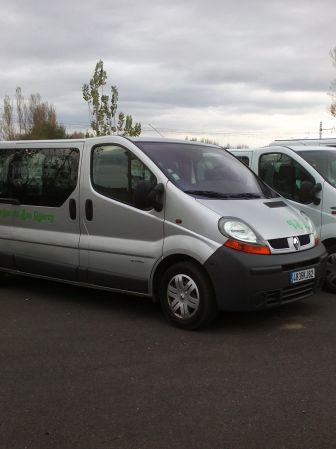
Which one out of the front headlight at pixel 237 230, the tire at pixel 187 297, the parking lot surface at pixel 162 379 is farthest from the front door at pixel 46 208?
the front headlight at pixel 237 230

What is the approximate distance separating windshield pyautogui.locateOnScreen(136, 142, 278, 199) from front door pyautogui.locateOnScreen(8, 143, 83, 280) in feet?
3.48

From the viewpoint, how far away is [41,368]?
4238 millimetres

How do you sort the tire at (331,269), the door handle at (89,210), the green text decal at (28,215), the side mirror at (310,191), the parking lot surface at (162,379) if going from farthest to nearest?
the side mirror at (310,191) → the tire at (331,269) → the green text decal at (28,215) → the door handle at (89,210) → the parking lot surface at (162,379)

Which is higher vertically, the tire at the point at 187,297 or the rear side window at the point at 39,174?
the rear side window at the point at 39,174

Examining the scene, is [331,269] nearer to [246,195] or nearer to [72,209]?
[246,195]

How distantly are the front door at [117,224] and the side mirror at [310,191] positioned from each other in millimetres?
2191

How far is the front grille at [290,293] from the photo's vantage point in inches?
195

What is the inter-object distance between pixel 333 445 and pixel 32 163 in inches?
191

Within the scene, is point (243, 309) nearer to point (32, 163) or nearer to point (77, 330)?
point (77, 330)

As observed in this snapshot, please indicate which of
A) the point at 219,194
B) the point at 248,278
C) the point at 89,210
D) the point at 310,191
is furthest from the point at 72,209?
the point at 310,191

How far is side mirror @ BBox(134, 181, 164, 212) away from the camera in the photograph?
5.25 metres

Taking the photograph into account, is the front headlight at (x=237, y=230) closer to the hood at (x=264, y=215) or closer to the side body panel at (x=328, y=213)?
the hood at (x=264, y=215)

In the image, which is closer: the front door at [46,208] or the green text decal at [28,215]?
the front door at [46,208]

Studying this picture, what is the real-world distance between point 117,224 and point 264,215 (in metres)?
1.52
